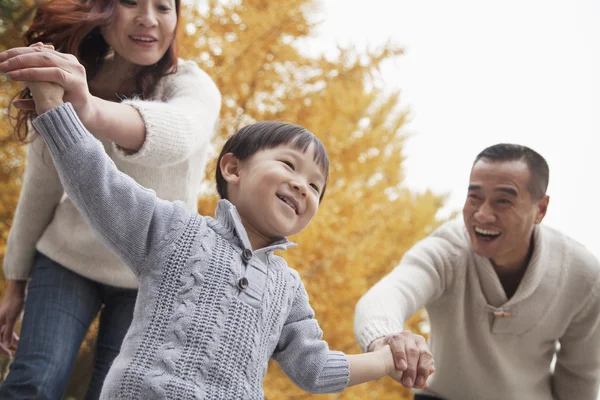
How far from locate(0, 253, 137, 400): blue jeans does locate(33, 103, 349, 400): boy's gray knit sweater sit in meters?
0.48

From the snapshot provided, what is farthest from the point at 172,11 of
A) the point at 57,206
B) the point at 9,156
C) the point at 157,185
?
the point at 9,156

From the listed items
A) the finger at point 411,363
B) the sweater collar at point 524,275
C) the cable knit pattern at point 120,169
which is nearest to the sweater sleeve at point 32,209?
the cable knit pattern at point 120,169

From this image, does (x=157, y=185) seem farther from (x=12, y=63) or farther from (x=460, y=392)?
(x=460, y=392)

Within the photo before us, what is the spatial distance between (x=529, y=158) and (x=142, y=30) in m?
1.39

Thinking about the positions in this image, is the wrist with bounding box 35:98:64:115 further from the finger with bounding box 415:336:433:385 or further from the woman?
the finger with bounding box 415:336:433:385

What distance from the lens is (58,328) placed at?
5.34 ft

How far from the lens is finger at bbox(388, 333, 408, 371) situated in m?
1.48

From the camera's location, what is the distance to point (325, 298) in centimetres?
383

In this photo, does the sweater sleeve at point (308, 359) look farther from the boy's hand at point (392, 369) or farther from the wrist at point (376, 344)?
the wrist at point (376, 344)

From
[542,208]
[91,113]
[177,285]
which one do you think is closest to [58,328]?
[177,285]

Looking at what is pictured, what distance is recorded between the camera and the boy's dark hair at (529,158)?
2256mm

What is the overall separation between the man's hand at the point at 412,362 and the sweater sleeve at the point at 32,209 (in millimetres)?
1047

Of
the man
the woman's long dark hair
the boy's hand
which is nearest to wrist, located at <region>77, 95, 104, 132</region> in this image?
the woman's long dark hair

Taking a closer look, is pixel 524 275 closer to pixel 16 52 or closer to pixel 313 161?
pixel 313 161
